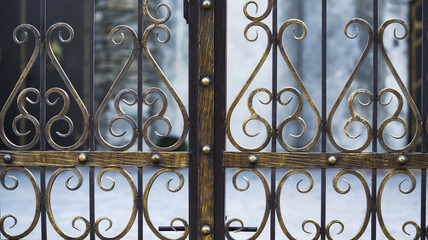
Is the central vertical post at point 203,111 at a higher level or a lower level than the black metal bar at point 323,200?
higher

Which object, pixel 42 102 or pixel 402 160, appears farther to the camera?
pixel 42 102

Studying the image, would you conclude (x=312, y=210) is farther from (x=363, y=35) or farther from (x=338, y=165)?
(x=363, y=35)

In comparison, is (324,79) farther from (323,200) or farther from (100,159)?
(100,159)

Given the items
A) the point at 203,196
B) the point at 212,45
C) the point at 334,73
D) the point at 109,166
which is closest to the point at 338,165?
the point at 203,196

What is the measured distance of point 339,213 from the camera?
4.69 m

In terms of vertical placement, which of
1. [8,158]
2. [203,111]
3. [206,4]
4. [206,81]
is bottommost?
[8,158]

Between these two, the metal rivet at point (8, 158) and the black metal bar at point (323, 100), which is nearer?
the black metal bar at point (323, 100)

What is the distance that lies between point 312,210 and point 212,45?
309 cm

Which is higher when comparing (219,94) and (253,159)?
(219,94)

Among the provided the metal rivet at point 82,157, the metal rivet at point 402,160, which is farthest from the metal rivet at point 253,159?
the metal rivet at point 82,157

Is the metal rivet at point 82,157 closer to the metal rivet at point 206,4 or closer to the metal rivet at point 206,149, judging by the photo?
the metal rivet at point 206,149

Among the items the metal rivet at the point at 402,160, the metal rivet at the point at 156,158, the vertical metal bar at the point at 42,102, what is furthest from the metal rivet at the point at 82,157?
the metal rivet at the point at 402,160

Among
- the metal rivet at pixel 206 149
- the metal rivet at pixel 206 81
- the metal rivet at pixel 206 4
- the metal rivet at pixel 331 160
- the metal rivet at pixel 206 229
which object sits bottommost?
the metal rivet at pixel 206 229

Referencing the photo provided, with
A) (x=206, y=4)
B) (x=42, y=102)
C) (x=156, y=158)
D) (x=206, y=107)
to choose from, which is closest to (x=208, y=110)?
(x=206, y=107)
